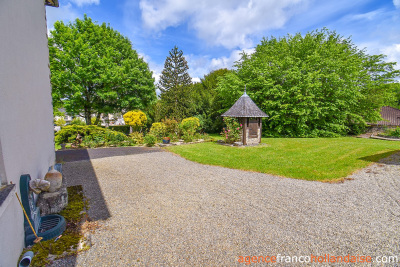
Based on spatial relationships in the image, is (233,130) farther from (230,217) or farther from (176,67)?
(176,67)

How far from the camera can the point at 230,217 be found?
12.1 ft

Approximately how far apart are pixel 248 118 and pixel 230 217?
837 centimetres

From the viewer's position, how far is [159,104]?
757 inches

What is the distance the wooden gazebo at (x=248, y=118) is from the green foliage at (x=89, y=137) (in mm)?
7228

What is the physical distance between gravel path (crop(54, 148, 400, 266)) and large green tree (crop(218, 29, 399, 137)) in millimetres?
10268

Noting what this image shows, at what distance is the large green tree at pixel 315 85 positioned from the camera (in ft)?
50.3

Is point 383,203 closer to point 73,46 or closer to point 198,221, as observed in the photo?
point 198,221

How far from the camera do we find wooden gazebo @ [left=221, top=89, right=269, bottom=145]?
1124cm

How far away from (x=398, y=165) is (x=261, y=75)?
11850 millimetres

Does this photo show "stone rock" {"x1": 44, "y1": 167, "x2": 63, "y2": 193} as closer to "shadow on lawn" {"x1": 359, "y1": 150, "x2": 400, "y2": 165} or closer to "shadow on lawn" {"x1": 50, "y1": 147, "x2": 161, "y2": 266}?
"shadow on lawn" {"x1": 50, "y1": 147, "x2": 161, "y2": 266}

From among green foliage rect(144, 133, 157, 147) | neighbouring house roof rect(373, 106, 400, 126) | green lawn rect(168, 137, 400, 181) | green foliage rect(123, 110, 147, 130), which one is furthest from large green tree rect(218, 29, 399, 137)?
green foliage rect(144, 133, 157, 147)

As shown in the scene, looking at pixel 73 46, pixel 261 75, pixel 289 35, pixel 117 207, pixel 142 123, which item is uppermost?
pixel 289 35

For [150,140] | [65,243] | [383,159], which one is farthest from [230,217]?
[150,140]

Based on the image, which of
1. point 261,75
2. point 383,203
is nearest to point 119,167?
point 383,203
